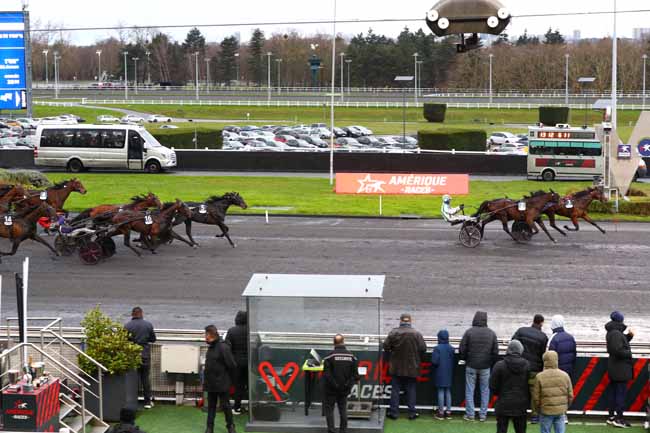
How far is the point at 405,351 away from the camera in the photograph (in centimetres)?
1118

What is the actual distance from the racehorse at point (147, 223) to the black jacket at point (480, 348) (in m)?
12.3

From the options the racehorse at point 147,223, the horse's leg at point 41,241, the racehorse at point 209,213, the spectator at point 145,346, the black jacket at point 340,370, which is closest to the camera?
the black jacket at point 340,370

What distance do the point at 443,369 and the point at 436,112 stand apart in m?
74.2

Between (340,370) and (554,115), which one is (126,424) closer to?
(340,370)

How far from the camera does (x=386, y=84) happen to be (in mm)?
124250

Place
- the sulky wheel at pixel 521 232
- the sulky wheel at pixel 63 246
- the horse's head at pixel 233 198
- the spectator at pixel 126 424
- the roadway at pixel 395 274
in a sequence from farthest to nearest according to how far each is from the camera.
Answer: the horse's head at pixel 233 198
the sulky wheel at pixel 521 232
the sulky wheel at pixel 63 246
the roadway at pixel 395 274
the spectator at pixel 126 424

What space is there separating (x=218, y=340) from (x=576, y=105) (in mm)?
90609

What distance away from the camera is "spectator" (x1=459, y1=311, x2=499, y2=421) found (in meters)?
11.1

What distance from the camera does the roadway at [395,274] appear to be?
55.8 ft

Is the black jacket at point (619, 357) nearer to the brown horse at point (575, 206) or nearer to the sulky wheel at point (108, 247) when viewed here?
the brown horse at point (575, 206)

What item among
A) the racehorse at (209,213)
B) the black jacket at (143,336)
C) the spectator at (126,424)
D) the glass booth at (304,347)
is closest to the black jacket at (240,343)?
the glass booth at (304,347)

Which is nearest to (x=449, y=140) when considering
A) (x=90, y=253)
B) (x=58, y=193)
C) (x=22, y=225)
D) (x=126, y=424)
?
(x=58, y=193)

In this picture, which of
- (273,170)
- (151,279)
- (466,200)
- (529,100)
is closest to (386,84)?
(529,100)

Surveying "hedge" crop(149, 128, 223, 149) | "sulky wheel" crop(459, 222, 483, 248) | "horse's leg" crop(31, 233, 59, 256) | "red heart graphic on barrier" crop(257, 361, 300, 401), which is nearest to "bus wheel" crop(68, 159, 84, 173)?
"hedge" crop(149, 128, 223, 149)
